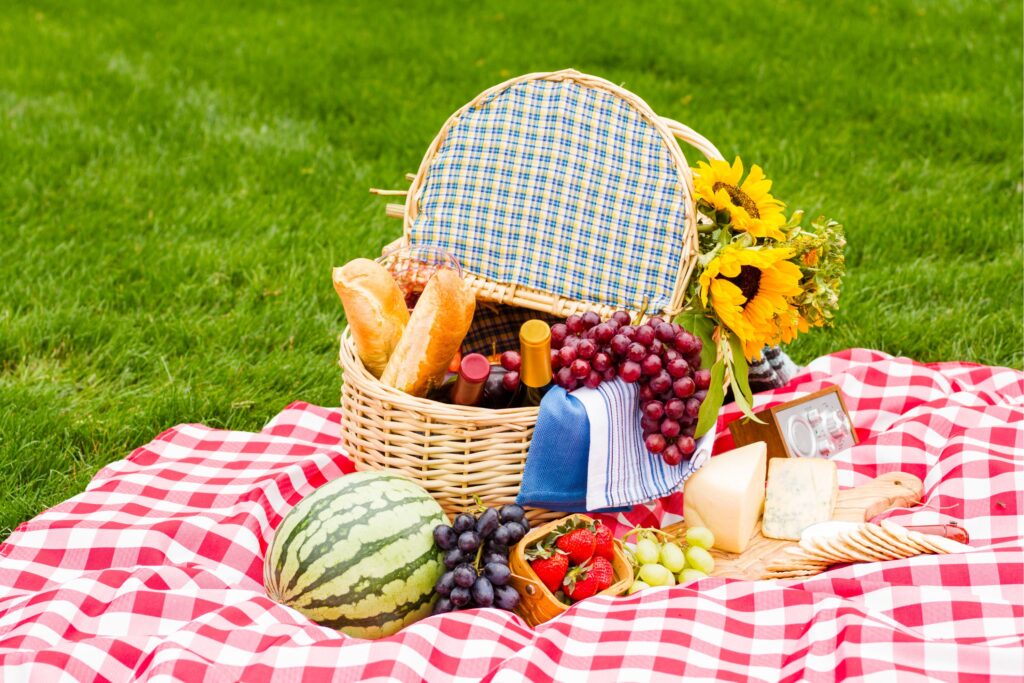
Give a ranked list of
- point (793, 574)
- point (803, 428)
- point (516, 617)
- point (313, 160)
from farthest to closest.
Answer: point (313, 160), point (803, 428), point (793, 574), point (516, 617)

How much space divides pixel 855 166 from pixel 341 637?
3.85m

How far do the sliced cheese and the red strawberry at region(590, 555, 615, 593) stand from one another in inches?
18.9

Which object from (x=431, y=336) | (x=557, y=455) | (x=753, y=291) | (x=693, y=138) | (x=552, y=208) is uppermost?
(x=693, y=138)

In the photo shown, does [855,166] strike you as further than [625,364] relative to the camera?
Yes

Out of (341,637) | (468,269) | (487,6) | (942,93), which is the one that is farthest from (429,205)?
(487,6)

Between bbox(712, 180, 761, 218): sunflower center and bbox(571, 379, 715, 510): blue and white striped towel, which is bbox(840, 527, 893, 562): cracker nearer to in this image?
bbox(571, 379, 715, 510): blue and white striped towel

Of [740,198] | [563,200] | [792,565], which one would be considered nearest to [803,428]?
[792,565]

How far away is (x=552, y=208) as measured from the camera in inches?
109

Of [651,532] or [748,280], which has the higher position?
[748,280]

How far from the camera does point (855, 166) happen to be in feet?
16.3

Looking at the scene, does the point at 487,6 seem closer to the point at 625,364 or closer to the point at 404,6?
the point at 404,6

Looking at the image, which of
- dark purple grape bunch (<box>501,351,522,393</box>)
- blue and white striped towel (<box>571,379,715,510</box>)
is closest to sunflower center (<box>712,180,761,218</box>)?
blue and white striped towel (<box>571,379,715,510</box>)

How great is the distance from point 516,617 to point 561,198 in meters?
1.19

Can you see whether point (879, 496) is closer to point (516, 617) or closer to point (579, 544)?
point (579, 544)
